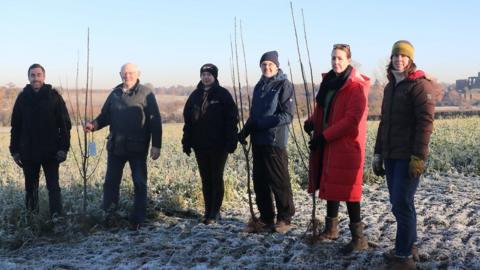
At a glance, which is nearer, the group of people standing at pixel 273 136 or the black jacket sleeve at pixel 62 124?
the group of people standing at pixel 273 136

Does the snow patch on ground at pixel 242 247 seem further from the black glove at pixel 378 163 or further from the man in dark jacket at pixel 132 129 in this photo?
the black glove at pixel 378 163

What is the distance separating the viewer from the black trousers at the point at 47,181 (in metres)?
5.79

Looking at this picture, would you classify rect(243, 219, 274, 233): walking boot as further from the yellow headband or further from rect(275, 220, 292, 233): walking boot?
the yellow headband

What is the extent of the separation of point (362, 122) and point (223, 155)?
6.29 ft

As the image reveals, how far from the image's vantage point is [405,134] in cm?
392

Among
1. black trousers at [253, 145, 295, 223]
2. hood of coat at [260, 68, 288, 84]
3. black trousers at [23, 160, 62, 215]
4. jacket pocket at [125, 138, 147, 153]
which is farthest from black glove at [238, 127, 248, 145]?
black trousers at [23, 160, 62, 215]

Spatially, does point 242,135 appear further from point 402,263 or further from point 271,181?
point 402,263

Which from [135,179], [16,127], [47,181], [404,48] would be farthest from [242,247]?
[16,127]

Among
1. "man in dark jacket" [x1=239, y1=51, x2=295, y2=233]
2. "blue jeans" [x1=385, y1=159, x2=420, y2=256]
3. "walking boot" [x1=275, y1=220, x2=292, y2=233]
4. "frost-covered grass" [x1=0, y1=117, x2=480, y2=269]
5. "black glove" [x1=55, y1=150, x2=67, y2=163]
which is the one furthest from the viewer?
"black glove" [x1=55, y1=150, x2=67, y2=163]

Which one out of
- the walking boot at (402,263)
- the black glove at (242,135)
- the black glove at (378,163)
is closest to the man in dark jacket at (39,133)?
the black glove at (242,135)

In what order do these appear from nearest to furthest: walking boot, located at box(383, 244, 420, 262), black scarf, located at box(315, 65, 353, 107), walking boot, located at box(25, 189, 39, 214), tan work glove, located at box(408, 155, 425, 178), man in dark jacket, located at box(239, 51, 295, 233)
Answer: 1. tan work glove, located at box(408, 155, 425, 178)
2. walking boot, located at box(383, 244, 420, 262)
3. black scarf, located at box(315, 65, 353, 107)
4. man in dark jacket, located at box(239, 51, 295, 233)
5. walking boot, located at box(25, 189, 39, 214)

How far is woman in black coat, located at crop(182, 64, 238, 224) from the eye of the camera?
5645 mm

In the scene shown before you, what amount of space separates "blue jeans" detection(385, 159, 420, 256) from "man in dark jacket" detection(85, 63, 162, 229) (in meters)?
2.76

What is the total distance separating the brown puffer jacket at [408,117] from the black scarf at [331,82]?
42 cm
